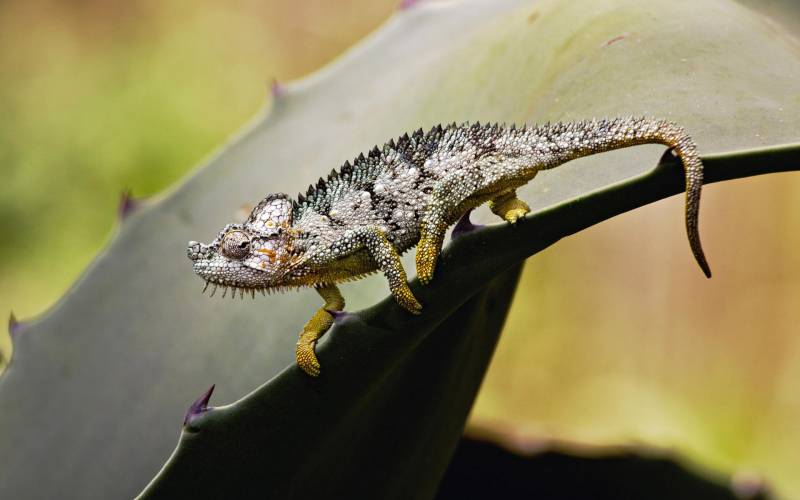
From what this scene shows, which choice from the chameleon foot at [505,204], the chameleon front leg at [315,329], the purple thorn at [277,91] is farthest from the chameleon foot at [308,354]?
the purple thorn at [277,91]

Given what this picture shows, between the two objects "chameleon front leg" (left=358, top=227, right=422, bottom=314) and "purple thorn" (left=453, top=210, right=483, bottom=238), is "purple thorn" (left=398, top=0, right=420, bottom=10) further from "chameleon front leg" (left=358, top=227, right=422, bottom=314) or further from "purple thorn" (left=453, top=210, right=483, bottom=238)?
"purple thorn" (left=453, top=210, right=483, bottom=238)

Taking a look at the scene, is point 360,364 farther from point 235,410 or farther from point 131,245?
point 131,245

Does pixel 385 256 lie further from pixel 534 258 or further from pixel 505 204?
pixel 534 258

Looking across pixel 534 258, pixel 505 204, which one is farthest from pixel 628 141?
pixel 534 258

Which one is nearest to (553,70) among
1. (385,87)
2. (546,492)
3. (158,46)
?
(385,87)

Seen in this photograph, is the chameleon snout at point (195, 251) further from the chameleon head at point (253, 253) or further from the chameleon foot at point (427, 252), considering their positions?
the chameleon foot at point (427, 252)

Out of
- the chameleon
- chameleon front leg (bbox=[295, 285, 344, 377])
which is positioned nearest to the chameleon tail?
the chameleon

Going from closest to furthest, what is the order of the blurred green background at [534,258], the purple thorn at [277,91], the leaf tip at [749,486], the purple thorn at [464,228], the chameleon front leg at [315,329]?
the purple thorn at [464,228] < the chameleon front leg at [315,329] < the leaf tip at [749,486] < the purple thorn at [277,91] < the blurred green background at [534,258]
